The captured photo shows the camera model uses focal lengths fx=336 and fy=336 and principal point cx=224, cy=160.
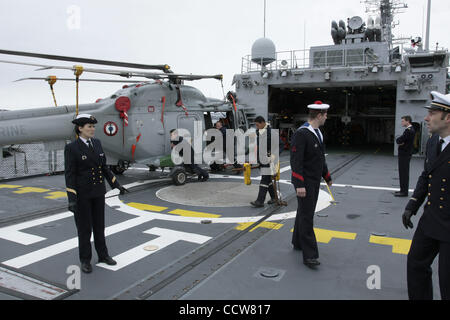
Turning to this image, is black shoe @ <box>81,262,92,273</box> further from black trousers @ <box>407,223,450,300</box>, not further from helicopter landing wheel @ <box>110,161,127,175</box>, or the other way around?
helicopter landing wheel @ <box>110,161,127,175</box>

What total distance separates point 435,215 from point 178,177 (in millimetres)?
7020

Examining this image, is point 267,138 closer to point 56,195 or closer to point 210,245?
point 210,245

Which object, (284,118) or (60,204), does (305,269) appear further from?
(284,118)

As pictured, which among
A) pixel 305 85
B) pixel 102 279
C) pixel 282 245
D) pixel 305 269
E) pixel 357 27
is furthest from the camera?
pixel 357 27

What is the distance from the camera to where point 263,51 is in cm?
2083

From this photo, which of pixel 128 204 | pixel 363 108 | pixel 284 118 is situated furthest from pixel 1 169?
pixel 363 108

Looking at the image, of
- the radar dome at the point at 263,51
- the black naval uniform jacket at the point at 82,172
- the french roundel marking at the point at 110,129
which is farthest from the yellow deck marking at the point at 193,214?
the radar dome at the point at 263,51

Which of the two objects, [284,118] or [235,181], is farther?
[284,118]

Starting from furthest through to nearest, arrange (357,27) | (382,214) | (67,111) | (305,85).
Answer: (357,27), (305,85), (67,111), (382,214)

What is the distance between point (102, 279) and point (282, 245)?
2429 millimetres

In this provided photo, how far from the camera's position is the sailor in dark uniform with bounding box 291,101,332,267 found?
408 cm

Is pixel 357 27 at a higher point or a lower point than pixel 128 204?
higher

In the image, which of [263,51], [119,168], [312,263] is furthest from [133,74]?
[263,51]

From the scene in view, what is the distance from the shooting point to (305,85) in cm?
1792
